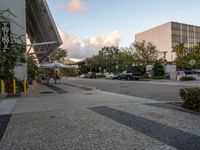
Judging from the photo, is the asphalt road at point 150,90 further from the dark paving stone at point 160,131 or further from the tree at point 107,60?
the tree at point 107,60

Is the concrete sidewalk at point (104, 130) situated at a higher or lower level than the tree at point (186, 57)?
lower

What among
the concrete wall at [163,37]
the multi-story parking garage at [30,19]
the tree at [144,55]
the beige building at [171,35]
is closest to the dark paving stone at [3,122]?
the multi-story parking garage at [30,19]

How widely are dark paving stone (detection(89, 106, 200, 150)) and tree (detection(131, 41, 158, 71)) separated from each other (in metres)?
45.0

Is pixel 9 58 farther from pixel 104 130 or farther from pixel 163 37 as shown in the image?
pixel 163 37

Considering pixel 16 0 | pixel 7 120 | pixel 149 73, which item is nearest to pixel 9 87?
pixel 16 0

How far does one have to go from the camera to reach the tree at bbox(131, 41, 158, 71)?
2070 inches

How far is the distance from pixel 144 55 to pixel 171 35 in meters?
45.0

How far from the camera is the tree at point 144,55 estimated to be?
173ft

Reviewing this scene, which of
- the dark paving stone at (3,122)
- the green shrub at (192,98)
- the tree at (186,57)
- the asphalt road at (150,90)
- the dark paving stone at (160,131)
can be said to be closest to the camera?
the dark paving stone at (160,131)

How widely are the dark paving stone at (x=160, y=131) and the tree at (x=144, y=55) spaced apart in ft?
148

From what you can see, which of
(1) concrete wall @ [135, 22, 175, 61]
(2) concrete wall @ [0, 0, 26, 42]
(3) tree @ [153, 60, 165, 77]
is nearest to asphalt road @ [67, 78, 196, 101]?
(2) concrete wall @ [0, 0, 26, 42]

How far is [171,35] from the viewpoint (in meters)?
92.9

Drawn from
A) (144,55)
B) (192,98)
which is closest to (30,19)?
(144,55)

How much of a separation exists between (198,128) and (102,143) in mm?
2929
